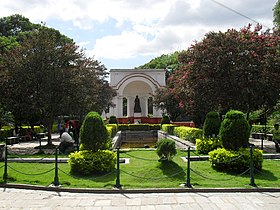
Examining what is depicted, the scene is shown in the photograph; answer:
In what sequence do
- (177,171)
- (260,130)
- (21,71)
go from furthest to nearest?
(260,130), (21,71), (177,171)

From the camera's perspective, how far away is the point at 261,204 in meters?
7.50

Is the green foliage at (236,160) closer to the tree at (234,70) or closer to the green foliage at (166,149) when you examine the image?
the green foliage at (166,149)

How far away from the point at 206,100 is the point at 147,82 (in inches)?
A: 985

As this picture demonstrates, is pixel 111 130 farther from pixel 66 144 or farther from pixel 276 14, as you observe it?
pixel 276 14

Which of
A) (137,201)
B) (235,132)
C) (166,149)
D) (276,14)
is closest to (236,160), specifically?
(235,132)

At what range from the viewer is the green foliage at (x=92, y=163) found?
33.4ft

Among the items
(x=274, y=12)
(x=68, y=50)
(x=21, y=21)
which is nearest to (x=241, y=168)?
(x=68, y=50)

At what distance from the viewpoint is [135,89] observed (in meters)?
46.0

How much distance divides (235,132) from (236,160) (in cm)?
96

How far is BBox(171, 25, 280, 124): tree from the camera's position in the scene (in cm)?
1633

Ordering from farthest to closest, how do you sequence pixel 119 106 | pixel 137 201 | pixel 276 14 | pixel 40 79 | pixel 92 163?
pixel 119 106 < pixel 276 14 < pixel 40 79 < pixel 92 163 < pixel 137 201

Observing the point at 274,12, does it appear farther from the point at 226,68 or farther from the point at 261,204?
the point at 261,204

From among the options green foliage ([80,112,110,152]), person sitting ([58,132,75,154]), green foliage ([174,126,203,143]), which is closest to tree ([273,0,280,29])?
green foliage ([174,126,203,143])

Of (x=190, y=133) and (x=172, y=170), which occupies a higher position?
(x=190, y=133)
